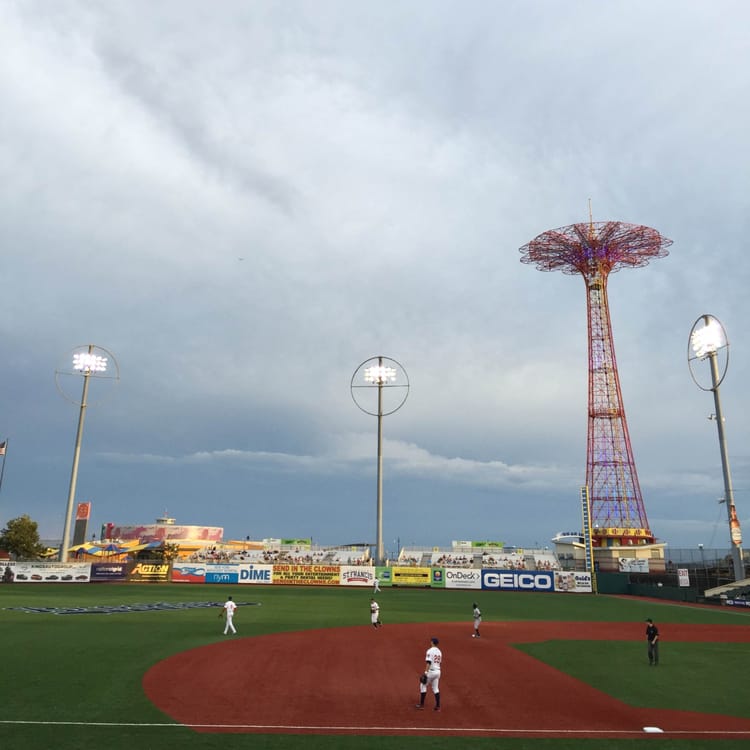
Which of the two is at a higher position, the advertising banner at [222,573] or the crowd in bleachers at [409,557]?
the crowd in bleachers at [409,557]

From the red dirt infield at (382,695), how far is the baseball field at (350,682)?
0.07 metres

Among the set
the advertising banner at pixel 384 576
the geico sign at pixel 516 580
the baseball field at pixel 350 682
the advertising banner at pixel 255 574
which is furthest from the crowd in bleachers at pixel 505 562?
the baseball field at pixel 350 682

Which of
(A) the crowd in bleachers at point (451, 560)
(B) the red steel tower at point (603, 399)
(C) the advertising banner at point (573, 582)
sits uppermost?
(B) the red steel tower at point (603, 399)

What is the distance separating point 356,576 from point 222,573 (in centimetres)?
1477

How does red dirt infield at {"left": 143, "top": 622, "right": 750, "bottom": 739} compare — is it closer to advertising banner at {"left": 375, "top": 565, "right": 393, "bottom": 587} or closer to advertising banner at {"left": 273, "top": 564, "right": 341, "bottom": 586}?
advertising banner at {"left": 273, "top": 564, "right": 341, "bottom": 586}

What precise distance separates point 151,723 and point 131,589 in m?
44.9

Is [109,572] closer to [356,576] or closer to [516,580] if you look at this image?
[356,576]

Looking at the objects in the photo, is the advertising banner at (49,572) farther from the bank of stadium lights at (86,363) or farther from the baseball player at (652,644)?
the baseball player at (652,644)

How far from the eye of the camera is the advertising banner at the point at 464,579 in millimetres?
66312

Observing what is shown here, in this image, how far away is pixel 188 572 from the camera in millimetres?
66125

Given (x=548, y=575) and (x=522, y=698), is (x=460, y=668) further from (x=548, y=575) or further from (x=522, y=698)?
(x=548, y=575)

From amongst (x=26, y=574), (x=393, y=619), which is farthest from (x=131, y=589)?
(x=393, y=619)

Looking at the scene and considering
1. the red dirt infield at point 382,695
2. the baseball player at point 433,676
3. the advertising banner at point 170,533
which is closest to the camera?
the red dirt infield at point 382,695

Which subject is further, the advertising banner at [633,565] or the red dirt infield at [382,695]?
the advertising banner at [633,565]
